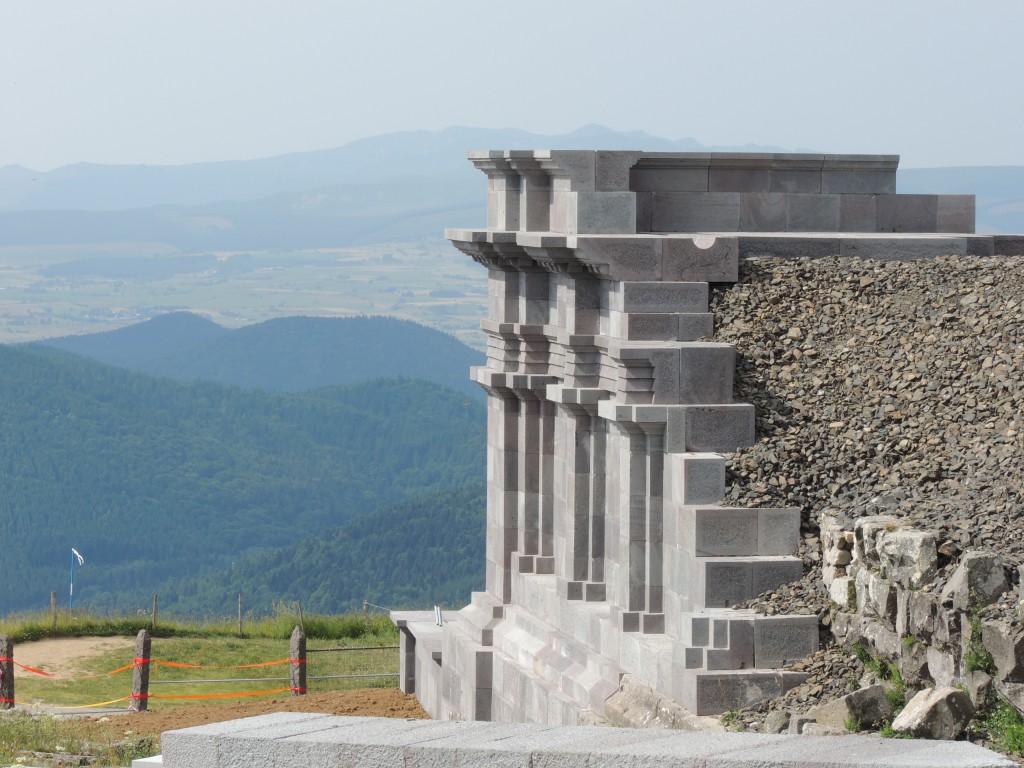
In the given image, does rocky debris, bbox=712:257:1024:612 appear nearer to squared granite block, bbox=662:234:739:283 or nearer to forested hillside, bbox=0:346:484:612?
squared granite block, bbox=662:234:739:283

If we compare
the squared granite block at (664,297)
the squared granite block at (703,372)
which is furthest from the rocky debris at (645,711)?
the squared granite block at (664,297)

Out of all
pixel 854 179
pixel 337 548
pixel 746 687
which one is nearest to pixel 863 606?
pixel 746 687

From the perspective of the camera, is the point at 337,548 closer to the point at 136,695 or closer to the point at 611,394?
the point at 136,695

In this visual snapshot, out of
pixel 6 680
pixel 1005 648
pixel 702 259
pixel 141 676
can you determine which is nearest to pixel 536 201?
pixel 702 259

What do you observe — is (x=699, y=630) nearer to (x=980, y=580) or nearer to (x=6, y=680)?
(x=980, y=580)

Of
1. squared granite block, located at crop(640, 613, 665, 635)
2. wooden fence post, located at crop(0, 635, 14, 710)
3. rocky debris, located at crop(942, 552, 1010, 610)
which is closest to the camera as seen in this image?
rocky debris, located at crop(942, 552, 1010, 610)

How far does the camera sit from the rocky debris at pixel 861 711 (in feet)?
51.5

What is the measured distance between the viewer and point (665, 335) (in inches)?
816

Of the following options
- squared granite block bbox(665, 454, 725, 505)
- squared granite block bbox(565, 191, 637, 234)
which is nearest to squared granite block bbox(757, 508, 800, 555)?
squared granite block bbox(665, 454, 725, 505)

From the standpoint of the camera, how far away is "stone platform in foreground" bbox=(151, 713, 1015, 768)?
959cm

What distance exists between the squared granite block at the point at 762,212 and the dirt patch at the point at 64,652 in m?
15.0

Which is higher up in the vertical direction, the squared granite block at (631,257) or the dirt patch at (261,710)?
the squared granite block at (631,257)

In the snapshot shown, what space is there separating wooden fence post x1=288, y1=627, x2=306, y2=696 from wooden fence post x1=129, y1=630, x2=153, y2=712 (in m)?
2.38

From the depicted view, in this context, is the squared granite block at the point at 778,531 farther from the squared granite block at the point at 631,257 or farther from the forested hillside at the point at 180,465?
the forested hillside at the point at 180,465
